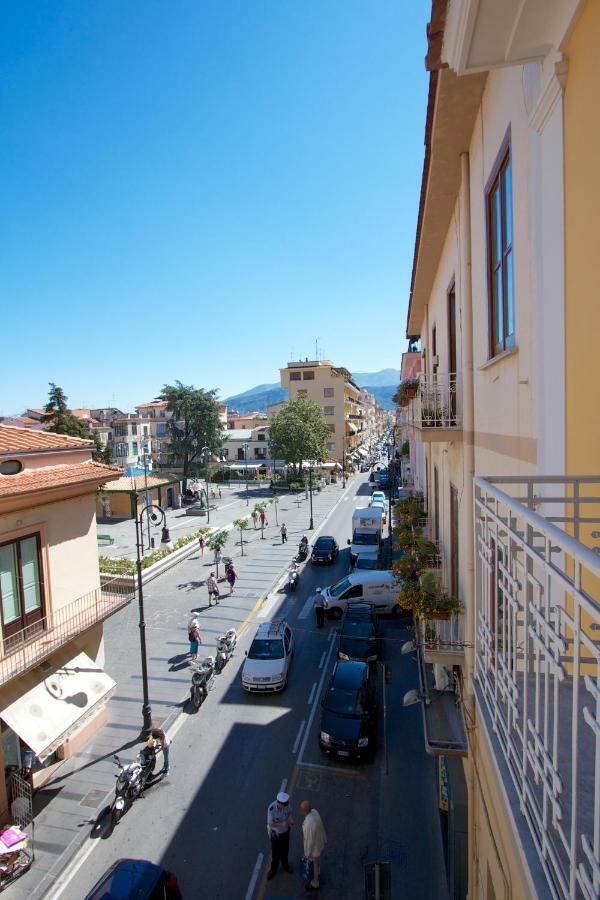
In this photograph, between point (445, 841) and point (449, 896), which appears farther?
point (445, 841)

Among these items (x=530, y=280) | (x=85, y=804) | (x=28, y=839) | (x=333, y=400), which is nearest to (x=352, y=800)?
(x=85, y=804)

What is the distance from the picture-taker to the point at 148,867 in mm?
7762

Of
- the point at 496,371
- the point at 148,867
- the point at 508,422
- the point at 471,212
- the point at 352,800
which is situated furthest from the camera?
the point at 352,800

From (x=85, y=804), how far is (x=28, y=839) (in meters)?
1.13

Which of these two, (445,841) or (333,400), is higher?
(333,400)

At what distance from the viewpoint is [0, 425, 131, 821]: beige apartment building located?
984 cm

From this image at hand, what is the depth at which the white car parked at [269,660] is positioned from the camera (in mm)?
14188

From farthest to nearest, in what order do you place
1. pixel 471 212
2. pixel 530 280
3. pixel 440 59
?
pixel 471 212
pixel 530 280
pixel 440 59

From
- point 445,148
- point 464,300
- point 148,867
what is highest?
point 445,148

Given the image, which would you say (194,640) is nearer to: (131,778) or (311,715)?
(311,715)

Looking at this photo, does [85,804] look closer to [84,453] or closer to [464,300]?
[84,453]

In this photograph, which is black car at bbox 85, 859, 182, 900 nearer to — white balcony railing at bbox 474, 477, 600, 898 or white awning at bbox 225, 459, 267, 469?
white balcony railing at bbox 474, 477, 600, 898

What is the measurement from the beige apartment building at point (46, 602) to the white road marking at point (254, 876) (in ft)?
13.6

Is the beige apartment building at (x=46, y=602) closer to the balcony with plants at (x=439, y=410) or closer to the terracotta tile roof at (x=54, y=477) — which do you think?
the terracotta tile roof at (x=54, y=477)
